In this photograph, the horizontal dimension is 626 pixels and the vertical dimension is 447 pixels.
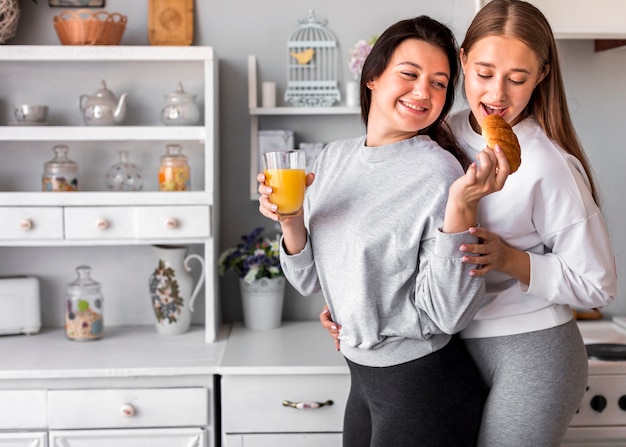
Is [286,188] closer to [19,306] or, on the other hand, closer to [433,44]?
[433,44]

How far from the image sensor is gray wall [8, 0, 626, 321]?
2783 millimetres

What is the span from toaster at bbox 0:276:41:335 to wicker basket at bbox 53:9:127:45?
80cm

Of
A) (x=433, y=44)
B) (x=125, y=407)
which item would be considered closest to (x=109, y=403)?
(x=125, y=407)

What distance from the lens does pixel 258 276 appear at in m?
2.71

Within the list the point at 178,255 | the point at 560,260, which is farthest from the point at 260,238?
the point at 560,260

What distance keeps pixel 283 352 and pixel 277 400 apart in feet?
0.58

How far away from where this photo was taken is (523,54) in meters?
1.58

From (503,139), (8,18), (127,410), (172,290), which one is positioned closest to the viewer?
(503,139)

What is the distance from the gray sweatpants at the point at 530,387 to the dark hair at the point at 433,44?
1.21ft

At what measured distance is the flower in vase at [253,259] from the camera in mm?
2695

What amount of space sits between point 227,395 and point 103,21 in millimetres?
Answer: 1182

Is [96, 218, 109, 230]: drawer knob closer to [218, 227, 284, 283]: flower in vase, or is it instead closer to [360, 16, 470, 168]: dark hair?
[218, 227, 284, 283]: flower in vase

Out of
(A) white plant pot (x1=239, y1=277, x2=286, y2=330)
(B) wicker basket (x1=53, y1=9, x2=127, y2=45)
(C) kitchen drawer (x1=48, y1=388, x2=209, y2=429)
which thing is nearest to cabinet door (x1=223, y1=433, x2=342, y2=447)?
(C) kitchen drawer (x1=48, y1=388, x2=209, y2=429)

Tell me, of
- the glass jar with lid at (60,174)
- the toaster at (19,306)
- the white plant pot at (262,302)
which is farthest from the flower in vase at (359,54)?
the toaster at (19,306)
